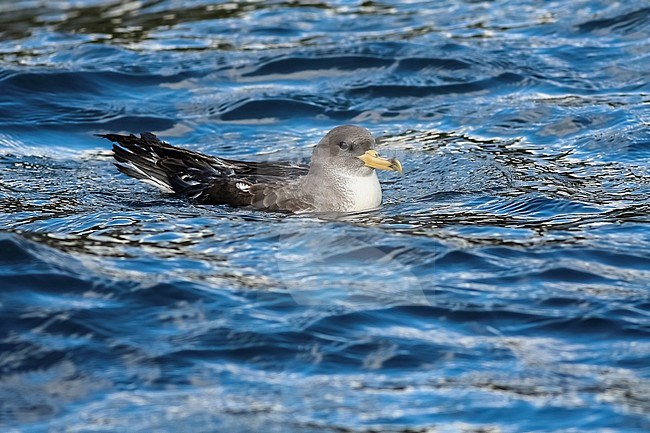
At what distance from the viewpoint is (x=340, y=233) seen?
837 cm

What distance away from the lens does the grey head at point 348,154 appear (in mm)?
9145

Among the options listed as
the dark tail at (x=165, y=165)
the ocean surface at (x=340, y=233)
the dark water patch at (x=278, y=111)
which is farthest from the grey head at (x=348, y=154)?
the dark water patch at (x=278, y=111)

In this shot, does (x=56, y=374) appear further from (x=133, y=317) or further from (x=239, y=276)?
(x=239, y=276)

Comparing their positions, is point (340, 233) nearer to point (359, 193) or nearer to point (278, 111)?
point (359, 193)

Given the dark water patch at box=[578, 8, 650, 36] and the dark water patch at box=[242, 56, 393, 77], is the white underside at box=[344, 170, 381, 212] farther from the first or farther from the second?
the dark water patch at box=[578, 8, 650, 36]

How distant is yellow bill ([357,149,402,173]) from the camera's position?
9.00 meters

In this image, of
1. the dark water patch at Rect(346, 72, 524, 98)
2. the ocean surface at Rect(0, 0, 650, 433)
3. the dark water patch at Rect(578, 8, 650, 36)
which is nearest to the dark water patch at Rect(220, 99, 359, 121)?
the ocean surface at Rect(0, 0, 650, 433)

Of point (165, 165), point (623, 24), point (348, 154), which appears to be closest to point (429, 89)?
point (623, 24)

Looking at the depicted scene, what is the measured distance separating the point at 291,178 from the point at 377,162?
682 mm

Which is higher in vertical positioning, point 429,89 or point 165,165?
point 165,165

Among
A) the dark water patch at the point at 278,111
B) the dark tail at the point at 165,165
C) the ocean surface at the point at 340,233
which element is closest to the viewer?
the ocean surface at the point at 340,233

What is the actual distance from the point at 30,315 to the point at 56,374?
764mm

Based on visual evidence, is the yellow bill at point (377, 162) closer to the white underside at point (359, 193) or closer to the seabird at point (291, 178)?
the seabird at point (291, 178)

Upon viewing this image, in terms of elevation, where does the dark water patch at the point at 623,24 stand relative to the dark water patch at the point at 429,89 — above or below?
above
